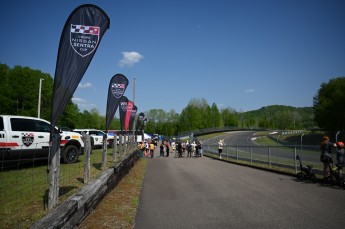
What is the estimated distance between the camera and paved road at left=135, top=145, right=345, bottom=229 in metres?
5.41

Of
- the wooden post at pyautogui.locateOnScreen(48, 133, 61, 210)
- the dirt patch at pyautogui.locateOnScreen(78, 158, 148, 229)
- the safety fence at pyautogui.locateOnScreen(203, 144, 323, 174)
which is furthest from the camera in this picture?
the safety fence at pyautogui.locateOnScreen(203, 144, 323, 174)

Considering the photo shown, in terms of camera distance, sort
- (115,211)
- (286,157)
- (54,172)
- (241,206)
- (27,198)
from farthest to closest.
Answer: (286,157), (241,206), (115,211), (27,198), (54,172)

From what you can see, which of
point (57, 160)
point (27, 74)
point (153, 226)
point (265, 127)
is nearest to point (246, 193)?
point (153, 226)

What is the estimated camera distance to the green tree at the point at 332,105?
49.9m

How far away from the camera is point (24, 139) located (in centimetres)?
1014

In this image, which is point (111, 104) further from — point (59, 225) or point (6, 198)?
point (59, 225)

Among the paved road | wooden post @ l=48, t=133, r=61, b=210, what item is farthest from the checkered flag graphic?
the paved road

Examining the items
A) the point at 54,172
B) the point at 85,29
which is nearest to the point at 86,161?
the point at 54,172

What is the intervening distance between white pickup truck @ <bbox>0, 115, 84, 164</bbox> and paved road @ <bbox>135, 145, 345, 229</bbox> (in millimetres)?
4323

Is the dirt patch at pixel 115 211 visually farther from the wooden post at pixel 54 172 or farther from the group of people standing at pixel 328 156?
the group of people standing at pixel 328 156

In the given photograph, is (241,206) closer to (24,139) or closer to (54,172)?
(54,172)

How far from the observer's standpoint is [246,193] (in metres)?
8.38

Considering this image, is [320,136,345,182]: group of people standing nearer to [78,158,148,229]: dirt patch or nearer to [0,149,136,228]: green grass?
[78,158,148,229]: dirt patch

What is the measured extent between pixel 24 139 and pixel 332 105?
180 feet
